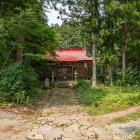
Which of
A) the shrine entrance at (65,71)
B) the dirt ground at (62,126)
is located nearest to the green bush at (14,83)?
the dirt ground at (62,126)

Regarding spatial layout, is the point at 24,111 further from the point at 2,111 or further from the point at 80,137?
the point at 80,137

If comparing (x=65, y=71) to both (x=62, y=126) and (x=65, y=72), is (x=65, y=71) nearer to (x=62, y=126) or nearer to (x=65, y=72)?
(x=65, y=72)

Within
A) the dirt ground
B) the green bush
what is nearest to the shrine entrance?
the green bush

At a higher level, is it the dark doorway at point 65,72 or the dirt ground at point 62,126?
the dark doorway at point 65,72

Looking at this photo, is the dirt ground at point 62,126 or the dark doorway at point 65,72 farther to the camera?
the dark doorway at point 65,72

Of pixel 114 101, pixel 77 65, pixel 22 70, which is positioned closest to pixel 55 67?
pixel 77 65

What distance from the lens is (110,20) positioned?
438 inches

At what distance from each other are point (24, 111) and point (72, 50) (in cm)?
1635

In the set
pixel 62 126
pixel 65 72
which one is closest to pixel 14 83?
pixel 62 126

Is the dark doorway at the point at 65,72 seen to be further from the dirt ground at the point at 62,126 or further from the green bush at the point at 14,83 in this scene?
the dirt ground at the point at 62,126

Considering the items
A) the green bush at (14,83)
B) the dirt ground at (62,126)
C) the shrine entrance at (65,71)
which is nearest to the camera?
the dirt ground at (62,126)

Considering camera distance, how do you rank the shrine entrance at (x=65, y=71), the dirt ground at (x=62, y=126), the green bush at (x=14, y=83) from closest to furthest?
the dirt ground at (x=62, y=126) → the green bush at (x=14, y=83) → the shrine entrance at (x=65, y=71)

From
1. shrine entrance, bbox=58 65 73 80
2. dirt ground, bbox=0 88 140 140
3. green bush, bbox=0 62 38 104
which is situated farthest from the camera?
shrine entrance, bbox=58 65 73 80

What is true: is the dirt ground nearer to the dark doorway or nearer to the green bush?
the green bush
